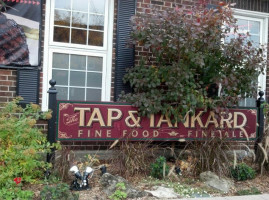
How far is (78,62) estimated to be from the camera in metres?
6.41

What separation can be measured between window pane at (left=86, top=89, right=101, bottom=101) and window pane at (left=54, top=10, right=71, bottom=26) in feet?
4.18

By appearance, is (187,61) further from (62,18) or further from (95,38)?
(62,18)

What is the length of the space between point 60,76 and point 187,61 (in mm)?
2241

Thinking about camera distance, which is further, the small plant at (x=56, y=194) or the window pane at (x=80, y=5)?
the window pane at (x=80, y=5)

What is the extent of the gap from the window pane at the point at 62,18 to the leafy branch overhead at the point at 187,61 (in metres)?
1.22

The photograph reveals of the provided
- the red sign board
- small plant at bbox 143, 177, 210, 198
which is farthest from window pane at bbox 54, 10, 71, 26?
small plant at bbox 143, 177, 210, 198

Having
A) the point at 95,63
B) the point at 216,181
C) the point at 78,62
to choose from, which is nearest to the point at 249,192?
the point at 216,181

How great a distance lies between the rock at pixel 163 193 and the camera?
15.1ft

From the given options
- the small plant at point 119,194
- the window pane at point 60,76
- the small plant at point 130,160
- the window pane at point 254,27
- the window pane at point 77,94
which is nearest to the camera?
the small plant at point 119,194

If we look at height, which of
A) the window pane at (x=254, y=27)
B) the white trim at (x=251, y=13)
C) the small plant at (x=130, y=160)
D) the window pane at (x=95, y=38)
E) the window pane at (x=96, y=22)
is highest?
the white trim at (x=251, y=13)

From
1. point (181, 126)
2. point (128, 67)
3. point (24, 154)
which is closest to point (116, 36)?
point (128, 67)

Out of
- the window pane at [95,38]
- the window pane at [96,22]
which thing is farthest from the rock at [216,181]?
the window pane at [96,22]

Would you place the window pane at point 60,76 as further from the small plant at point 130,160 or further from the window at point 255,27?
the window at point 255,27

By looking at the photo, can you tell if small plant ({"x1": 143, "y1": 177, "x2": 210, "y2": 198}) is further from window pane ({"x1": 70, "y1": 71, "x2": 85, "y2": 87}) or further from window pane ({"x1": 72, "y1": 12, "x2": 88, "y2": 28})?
window pane ({"x1": 72, "y1": 12, "x2": 88, "y2": 28})
